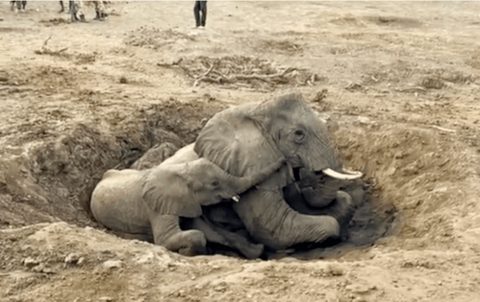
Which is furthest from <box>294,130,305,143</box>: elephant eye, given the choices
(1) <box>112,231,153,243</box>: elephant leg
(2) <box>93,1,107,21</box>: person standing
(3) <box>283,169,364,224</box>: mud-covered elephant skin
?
(2) <box>93,1,107,21</box>: person standing

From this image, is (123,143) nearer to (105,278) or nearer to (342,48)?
(105,278)

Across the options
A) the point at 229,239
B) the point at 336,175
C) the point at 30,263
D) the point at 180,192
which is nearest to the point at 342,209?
the point at 336,175

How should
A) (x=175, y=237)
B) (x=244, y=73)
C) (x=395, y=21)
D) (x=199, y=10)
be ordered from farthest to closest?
1. (x=395, y=21)
2. (x=199, y=10)
3. (x=244, y=73)
4. (x=175, y=237)

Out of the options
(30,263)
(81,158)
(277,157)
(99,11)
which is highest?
(99,11)

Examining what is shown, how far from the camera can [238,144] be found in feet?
19.0

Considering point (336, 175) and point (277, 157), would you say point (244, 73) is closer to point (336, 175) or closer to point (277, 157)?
point (277, 157)

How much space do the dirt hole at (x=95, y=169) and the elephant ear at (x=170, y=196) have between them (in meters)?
0.54

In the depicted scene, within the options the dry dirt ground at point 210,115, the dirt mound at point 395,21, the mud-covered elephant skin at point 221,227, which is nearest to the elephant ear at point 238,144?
the mud-covered elephant skin at point 221,227

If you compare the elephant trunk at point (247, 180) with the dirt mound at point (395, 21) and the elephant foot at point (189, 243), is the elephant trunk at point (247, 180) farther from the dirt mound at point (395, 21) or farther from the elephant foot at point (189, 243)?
the dirt mound at point (395, 21)

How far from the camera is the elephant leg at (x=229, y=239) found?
5823mm

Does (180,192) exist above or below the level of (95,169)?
above

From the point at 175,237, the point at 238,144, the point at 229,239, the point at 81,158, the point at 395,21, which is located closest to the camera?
the point at 175,237

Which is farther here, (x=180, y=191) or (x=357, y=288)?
(x=180, y=191)

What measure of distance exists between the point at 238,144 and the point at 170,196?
0.81 m
